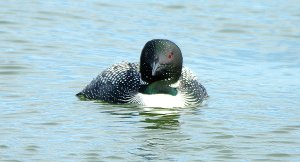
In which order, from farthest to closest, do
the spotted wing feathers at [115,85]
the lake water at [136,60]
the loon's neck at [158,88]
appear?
the spotted wing feathers at [115,85], the loon's neck at [158,88], the lake water at [136,60]

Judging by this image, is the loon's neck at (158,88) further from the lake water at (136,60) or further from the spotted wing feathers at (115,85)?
the lake water at (136,60)

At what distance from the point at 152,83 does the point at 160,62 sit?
381 millimetres

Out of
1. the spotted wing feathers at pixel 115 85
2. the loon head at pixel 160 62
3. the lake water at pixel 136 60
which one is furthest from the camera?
the spotted wing feathers at pixel 115 85

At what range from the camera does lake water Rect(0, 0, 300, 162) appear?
41.8 feet

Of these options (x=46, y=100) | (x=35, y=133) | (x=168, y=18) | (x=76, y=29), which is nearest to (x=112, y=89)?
(x=46, y=100)

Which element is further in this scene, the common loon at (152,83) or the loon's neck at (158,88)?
the loon's neck at (158,88)

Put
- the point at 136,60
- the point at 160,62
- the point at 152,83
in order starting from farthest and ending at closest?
the point at 136,60, the point at 152,83, the point at 160,62

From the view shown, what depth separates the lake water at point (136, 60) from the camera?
12.7 m

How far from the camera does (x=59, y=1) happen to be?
22.3 metres

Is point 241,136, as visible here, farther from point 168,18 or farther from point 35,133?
point 168,18

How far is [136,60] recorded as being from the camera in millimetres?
17984

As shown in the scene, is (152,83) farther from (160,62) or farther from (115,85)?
Answer: (115,85)

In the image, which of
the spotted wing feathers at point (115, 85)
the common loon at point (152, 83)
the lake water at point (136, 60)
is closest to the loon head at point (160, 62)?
the common loon at point (152, 83)

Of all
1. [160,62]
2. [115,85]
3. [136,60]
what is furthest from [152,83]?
[136,60]
